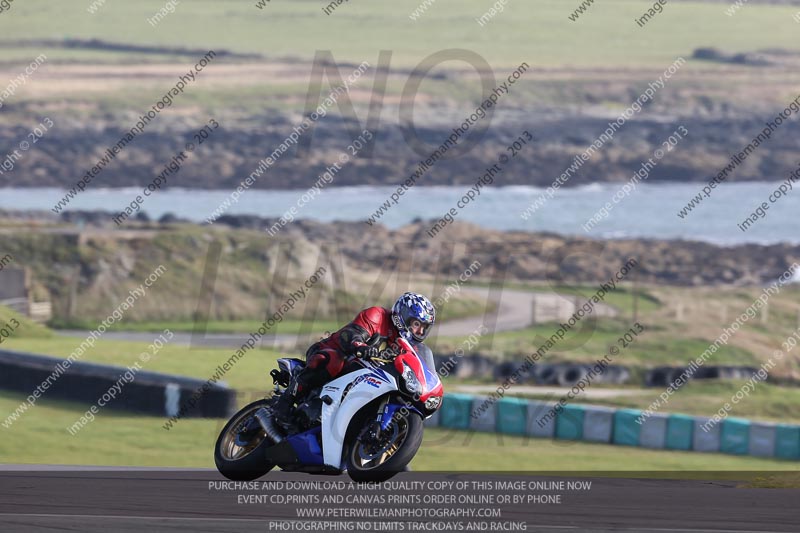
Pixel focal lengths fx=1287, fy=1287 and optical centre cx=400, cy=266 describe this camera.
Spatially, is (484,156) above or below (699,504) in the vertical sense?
above

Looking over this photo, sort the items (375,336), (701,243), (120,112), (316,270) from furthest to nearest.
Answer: (120,112)
(701,243)
(316,270)
(375,336)

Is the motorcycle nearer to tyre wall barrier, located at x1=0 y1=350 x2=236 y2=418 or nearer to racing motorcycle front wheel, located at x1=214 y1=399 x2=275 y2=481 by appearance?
racing motorcycle front wheel, located at x1=214 y1=399 x2=275 y2=481

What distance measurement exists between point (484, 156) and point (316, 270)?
39.3 m

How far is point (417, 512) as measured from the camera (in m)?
9.00

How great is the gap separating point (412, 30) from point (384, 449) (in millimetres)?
99771

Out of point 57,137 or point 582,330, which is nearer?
point 582,330

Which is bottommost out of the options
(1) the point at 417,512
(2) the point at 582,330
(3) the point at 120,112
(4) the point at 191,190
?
(1) the point at 417,512

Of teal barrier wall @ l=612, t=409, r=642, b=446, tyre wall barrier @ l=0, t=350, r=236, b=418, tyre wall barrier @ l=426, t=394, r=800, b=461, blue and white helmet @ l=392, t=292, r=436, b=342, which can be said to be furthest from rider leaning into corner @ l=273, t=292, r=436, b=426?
teal barrier wall @ l=612, t=409, r=642, b=446

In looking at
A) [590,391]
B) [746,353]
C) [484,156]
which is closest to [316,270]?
[746,353]

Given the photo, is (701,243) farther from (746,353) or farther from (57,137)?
(57,137)

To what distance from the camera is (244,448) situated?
10836 millimetres

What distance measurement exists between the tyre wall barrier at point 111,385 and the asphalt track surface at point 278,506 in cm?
693

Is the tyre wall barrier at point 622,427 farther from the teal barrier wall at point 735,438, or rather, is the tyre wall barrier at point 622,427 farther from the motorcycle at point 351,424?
the motorcycle at point 351,424

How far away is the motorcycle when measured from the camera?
32.2ft
